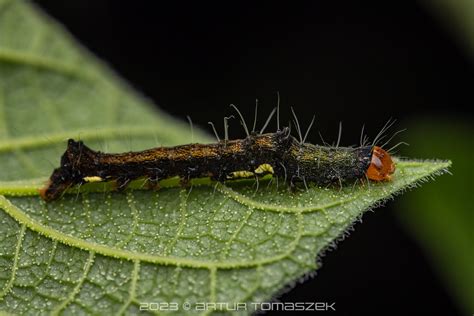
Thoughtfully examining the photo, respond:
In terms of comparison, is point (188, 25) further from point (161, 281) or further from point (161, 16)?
point (161, 281)

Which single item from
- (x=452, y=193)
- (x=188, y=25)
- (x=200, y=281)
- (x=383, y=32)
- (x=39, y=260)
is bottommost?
(x=39, y=260)

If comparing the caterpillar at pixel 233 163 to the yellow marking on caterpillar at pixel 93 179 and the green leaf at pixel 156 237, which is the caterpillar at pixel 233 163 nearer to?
the yellow marking on caterpillar at pixel 93 179

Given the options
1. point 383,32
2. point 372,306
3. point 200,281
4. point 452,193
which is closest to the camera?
point 200,281

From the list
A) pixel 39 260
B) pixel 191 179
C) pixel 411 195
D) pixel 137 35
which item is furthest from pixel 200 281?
pixel 137 35

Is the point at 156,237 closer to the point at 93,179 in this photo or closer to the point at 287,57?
the point at 93,179

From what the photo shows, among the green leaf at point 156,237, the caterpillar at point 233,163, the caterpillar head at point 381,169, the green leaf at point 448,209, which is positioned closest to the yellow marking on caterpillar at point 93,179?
the caterpillar at point 233,163

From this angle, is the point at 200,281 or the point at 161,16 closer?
the point at 200,281
